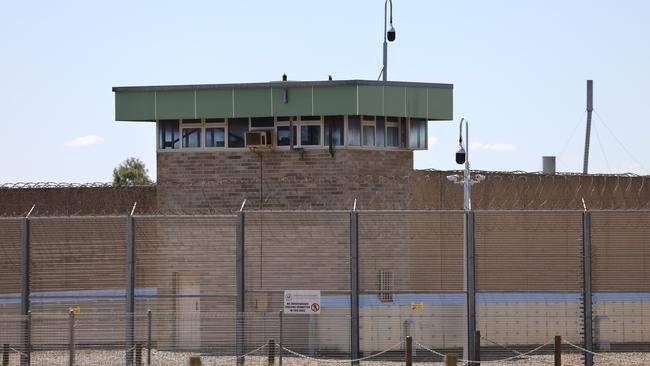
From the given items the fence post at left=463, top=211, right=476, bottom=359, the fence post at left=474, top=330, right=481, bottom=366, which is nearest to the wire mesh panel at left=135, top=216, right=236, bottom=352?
the fence post at left=463, top=211, right=476, bottom=359

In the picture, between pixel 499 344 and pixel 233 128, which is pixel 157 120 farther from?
pixel 499 344

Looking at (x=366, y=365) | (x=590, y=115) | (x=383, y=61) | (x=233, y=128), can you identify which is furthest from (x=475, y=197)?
(x=590, y=115)

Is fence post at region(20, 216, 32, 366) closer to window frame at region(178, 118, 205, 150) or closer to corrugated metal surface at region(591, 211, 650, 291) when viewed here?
window frame at region(178, 118, 205, 150)

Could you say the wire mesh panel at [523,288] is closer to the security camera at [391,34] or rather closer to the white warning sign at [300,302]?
the white warning sign at [300,302]

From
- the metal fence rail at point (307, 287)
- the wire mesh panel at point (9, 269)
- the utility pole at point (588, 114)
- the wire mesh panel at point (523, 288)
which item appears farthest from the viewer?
the utility pole at point (588, 114)

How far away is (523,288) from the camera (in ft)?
90.6

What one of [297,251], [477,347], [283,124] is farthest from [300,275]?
[283,124]

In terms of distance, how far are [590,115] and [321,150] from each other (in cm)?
2764

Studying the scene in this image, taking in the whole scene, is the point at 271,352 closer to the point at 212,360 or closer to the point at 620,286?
the point at 212,360

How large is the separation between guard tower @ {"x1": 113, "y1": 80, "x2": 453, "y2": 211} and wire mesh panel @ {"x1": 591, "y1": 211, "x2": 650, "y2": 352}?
14.4ft

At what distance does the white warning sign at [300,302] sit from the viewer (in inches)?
1019

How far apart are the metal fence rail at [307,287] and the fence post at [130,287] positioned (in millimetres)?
22

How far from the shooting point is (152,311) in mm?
26766

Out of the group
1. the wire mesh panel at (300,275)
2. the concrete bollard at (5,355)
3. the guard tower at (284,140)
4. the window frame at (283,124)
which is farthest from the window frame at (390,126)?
the concrete bollard at (5,355)
